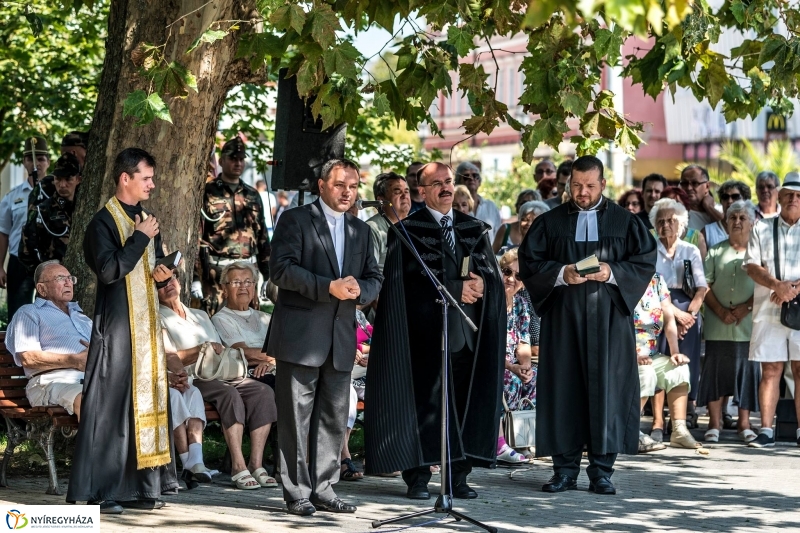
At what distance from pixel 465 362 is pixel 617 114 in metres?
2.22

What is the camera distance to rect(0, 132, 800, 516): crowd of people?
7902 millimetres

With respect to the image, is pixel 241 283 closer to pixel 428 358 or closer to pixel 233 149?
pixel 428 358

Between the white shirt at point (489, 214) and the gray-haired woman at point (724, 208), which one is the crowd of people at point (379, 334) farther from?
the white shirt at point (489, 214)

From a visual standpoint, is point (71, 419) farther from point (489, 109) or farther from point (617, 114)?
point (617, 114)

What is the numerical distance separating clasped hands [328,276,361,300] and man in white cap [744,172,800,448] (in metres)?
5.20

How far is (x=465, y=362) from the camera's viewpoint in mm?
8930

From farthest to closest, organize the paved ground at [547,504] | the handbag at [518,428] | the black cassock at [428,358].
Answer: the handbag at [518,428] → the black cassock at [428,358] → the paved ground at [547,504]

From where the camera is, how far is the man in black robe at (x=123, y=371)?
773 centimetres

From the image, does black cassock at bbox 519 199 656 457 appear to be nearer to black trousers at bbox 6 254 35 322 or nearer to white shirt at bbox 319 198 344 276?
white shirt at bbox 319 198 344 276

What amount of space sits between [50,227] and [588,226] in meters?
4.70

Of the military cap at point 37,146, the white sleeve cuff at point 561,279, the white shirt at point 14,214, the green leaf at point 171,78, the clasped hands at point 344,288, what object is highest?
the military cap at point 37,146

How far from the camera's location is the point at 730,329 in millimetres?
12297

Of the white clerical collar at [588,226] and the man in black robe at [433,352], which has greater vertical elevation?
the white clerical collar at [588,226]
